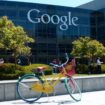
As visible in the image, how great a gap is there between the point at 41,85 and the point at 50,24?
43178 millimetres

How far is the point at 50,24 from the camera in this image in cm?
5259

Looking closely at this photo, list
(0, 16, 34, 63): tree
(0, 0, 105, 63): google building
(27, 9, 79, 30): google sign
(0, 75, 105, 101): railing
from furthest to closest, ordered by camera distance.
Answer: (27, 9, 79, 30): google sign, (0, 0, 105, 63): google building, (0, 16, 34, 63): tree, (0, 75, 105, 101): railing

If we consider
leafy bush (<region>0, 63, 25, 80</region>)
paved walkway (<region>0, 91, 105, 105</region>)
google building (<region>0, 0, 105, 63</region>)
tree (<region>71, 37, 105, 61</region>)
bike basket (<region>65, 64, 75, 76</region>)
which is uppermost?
google building (<region>0, 0, 105, 63</region>)

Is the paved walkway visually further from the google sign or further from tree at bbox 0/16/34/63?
the google sign

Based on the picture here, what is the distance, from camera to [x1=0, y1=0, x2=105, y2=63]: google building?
49688 mm

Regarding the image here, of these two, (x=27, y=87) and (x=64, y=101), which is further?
(x=27, y=87)

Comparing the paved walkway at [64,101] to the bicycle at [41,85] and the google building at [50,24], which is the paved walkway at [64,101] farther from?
the google building at [50,24]

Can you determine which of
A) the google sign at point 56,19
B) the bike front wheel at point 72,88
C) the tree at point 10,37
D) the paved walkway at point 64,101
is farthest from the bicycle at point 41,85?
the google sign at point 56,19

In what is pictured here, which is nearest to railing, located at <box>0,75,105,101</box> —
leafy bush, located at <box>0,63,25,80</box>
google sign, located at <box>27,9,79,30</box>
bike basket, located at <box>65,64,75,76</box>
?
bike basket, located at <box>65,64,75,76</box>

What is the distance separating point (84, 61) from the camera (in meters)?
37.4

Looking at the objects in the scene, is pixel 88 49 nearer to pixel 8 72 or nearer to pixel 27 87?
pixel 8 72

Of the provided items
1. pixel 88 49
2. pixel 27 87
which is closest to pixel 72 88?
pixel 27 87

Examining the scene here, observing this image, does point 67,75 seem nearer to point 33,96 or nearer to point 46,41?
point 33,96

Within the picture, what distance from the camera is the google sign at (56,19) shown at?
5113 cm
